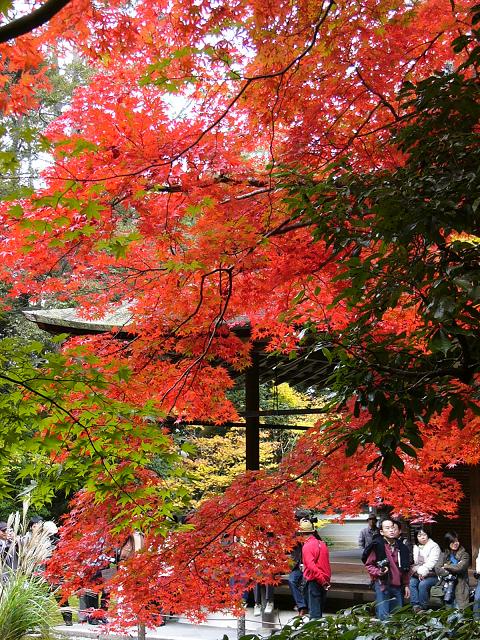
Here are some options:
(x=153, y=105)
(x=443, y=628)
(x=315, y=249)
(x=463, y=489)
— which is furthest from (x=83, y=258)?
(x=463, y=489)

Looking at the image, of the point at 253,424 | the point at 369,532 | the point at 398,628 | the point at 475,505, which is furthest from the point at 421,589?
the point at 398,628

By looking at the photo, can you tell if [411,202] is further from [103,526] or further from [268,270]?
[103,526]

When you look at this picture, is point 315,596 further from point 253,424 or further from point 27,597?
point 27,597

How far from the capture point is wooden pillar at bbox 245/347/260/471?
8477mm

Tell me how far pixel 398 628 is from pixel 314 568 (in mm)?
4508

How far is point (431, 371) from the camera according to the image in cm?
244

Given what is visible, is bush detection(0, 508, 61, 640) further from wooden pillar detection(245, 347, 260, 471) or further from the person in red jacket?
wooden pillar detection(245, 347, 260, 471)

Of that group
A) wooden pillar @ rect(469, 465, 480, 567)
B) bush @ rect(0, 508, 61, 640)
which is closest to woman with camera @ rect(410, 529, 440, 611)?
wooden pillar @ rect(469, 465, 480, 567)

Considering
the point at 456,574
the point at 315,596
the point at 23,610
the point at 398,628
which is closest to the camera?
the point at 398,628

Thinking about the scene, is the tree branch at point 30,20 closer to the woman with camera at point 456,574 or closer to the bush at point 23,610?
the bush at point 23,610

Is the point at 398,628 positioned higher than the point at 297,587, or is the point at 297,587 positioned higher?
the point at 398,628

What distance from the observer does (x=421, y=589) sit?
728 cm

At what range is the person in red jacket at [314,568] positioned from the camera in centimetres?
718

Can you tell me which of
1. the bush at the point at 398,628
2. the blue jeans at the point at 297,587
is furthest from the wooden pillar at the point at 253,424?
the bush at the point at 398,628
